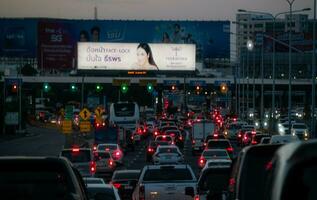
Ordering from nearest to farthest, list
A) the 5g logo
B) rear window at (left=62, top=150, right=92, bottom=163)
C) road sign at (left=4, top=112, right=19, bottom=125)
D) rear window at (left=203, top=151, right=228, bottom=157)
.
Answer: rear window at (left=62, top=150, right=92, bottom=163) → rear window at (left=203, top=151, right=228, bottom=157) → road sign at (left=4, top=112, right=19, bottom=125) → the 5g logo

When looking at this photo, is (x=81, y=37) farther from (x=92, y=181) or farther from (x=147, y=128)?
(x=92, y=181)

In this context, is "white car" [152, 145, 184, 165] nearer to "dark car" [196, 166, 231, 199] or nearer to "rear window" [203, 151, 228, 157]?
"rear window" [203, 151, 228, 157]

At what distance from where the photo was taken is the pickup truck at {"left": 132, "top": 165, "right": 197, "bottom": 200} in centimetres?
2056

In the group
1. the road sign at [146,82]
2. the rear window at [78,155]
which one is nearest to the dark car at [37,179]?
the rear window at [78,155]

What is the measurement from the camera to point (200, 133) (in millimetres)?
67438

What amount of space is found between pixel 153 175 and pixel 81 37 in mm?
77926

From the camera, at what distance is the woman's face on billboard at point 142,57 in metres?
96.6

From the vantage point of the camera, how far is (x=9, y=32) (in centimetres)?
9881

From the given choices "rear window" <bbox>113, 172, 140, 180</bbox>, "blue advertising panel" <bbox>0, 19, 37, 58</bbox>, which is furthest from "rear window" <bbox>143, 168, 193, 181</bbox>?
"blue advertising panel" <bbox>0, 19, 37, 58</bbox>

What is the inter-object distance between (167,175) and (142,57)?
76.0m

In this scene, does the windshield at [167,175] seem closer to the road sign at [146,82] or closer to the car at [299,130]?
the car at [299,130]

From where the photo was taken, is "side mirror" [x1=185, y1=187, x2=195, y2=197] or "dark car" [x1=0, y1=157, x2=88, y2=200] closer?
"dark car" [x1=0, y1=157, x2=88, y2=200]

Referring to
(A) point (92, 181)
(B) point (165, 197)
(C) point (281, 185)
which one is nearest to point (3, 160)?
(C) point (281, 185)

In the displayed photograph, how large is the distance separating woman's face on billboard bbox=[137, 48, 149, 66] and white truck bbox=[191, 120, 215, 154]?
25.8m
